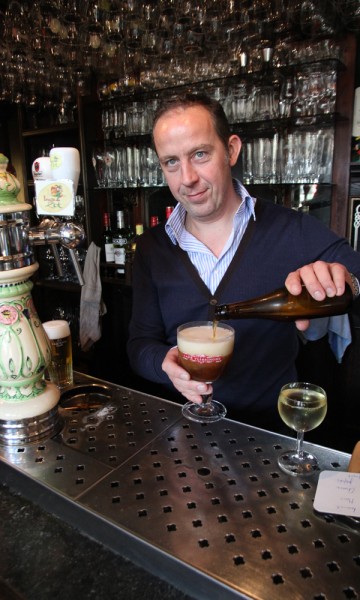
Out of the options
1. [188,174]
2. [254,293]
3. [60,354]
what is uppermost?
[188,174]

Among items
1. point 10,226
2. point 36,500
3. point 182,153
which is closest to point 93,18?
point 182,153

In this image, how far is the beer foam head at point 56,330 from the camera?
1328 mm

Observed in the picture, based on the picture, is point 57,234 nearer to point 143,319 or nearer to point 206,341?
point 206,341

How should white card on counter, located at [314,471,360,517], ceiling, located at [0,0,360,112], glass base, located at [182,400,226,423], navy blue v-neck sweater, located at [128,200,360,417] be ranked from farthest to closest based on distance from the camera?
1. ceiling, located at [0,0,360,112]
2. navy blue v-neck sweater, located at [128,200,360,417]
3. glass base, located at [182,400,226,423]
4. white card on counter, located at [314,471,360,517]

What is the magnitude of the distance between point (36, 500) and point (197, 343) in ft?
1.53

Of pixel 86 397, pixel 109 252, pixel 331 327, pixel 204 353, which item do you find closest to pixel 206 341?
pixel 204 353

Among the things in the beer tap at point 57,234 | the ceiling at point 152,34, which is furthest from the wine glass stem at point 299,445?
the ceiling at point 152,34

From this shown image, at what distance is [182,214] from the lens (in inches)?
70.8

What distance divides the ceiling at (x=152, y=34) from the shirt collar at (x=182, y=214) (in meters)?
1.24

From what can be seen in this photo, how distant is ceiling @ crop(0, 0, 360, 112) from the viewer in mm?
2406

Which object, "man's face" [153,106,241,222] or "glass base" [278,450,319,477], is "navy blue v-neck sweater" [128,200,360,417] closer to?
"man's face" [153,106,241,222]

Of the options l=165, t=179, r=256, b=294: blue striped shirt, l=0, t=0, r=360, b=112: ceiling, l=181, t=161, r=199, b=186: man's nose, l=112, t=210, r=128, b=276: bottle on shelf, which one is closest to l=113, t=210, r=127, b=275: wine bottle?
l=112, t=210, r=128, b=276: bottle on shelf

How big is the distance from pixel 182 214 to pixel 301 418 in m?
1.04

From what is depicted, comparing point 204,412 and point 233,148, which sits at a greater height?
point 233,148
